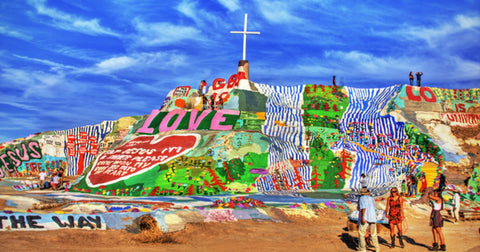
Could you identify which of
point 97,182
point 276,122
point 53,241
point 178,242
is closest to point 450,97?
point 276,122

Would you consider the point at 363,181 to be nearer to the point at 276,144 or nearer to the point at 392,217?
the point at 276,144

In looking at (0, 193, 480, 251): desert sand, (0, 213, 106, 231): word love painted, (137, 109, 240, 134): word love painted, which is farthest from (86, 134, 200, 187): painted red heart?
(0, 213, 106, 231): word love painted

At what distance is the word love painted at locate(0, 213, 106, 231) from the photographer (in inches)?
467

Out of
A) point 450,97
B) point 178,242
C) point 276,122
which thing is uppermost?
point 450,97

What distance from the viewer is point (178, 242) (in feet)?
38.7

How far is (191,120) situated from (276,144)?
19.6ft

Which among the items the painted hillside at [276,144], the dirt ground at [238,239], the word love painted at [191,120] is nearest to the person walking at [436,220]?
the dirt ground at [238,239]

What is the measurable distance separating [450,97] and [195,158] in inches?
737

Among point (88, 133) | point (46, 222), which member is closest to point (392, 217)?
point (46, 222)

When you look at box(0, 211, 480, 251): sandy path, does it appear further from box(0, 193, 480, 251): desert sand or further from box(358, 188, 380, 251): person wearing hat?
box(358, 188, 380, 251): person wearing hat

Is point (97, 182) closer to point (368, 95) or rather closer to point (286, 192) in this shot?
point (286, 192)

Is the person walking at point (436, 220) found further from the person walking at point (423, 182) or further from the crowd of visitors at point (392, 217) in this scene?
the person walking at point (423, 182)

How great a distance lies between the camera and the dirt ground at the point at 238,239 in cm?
1099

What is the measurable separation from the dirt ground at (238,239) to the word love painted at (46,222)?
0.26m
